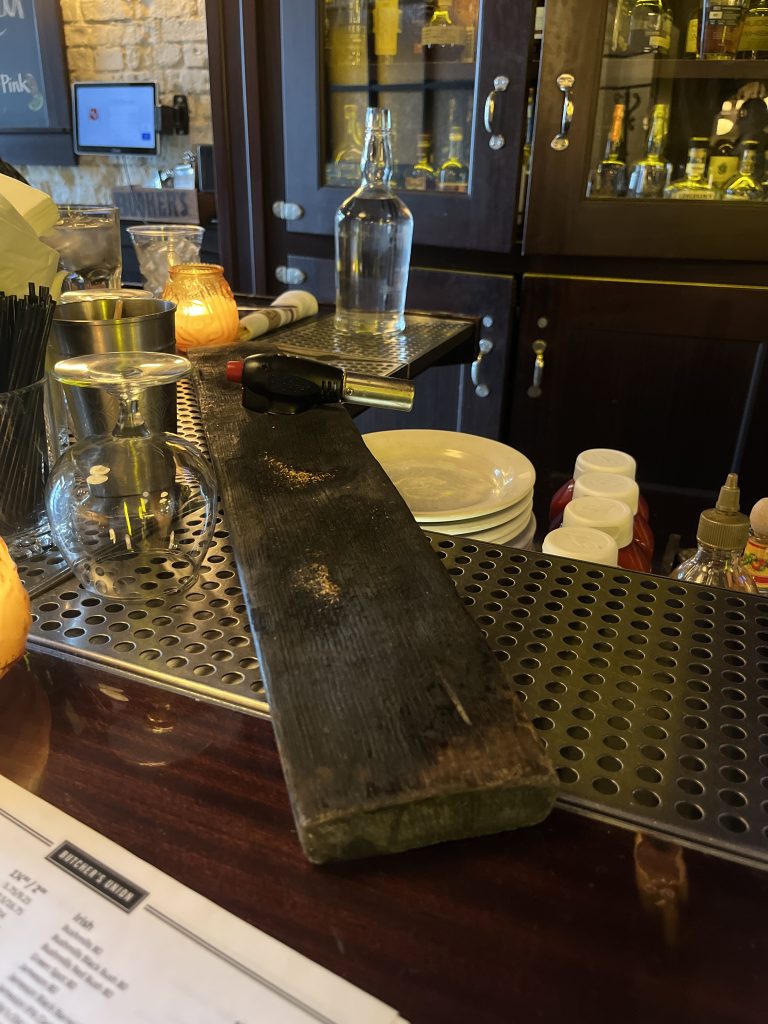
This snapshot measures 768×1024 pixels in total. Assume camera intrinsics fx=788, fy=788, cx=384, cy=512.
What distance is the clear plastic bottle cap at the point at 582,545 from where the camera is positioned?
0.68 metres

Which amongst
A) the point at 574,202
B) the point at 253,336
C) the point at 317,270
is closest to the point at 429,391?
the point at 317,270

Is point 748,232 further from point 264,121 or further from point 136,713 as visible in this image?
point 136,713

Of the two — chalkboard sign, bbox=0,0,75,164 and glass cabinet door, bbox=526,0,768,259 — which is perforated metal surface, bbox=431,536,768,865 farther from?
chalkboard sign, bbox=0,0,75,164

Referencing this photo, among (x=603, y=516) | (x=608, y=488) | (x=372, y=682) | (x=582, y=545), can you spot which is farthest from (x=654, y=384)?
(x=372, y=682)

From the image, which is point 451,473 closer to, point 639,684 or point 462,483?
point 462,483

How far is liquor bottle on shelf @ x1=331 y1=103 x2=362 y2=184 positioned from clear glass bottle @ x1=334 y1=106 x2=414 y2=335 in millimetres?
700

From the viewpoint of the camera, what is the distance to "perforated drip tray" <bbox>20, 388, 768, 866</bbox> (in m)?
0.39

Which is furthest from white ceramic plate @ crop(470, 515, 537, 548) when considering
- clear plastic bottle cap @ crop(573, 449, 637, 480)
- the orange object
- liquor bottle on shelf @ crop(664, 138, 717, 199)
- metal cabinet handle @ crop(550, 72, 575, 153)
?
liquor bottle on shelf @ crop(664, 138, 717, 199)

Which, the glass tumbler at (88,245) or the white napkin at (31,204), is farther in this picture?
the glass tumbler at (88,245)

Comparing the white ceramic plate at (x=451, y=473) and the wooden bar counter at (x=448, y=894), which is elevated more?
the wooden bar counter at (x=448, y=894)

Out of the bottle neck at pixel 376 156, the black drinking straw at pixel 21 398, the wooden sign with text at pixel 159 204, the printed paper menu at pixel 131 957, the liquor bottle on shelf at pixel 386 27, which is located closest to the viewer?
the printed paper menu at pixel 131 957

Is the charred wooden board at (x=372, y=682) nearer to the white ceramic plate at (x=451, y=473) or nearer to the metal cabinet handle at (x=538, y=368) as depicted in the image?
the white ceramic plate at (x=451, y=473)

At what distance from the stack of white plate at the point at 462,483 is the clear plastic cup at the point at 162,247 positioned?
55 centimetres

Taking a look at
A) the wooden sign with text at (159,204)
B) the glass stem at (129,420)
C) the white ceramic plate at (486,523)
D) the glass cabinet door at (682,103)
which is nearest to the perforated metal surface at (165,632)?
the glass stem at (129,420)
